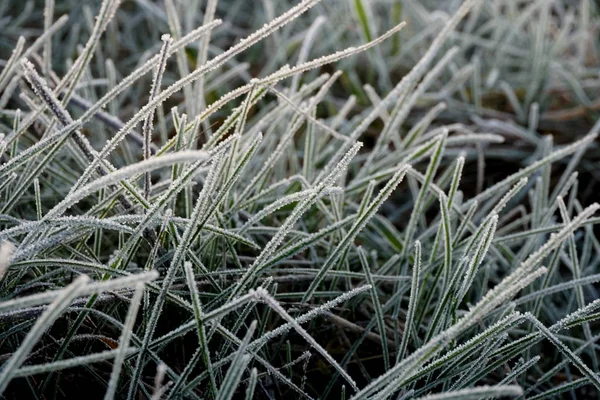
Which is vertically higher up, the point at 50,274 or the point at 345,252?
the point at 50,274

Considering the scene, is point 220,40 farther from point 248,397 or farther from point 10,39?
point 248,397

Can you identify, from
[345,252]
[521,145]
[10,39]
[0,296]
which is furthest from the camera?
[10,39]

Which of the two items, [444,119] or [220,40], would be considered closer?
[444,119]

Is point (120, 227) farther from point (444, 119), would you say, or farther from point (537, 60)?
point (537, 60)

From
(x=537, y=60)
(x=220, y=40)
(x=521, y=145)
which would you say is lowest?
(x=521, y=145)

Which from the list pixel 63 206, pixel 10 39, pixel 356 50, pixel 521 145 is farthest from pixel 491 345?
pixel 10 39

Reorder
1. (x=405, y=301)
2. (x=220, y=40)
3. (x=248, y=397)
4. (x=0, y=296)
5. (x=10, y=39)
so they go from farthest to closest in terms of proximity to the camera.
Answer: (x=220, y=40), (x=10, y=39), (x=405, y=301), (x=0, y=296), (x=248, y=397)
